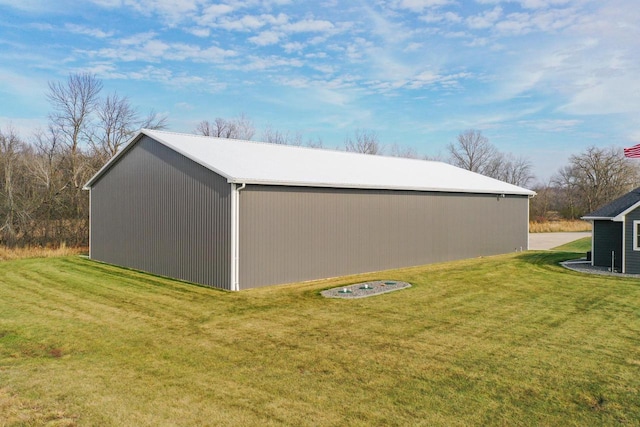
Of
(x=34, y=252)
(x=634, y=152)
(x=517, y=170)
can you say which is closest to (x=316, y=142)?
(x=517, y=170)

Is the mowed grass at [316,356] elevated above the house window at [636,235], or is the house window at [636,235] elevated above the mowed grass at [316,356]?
the house window at [636,235]

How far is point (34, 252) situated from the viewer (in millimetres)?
19984

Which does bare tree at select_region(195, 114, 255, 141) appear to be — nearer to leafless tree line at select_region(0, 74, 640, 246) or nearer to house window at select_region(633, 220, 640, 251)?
leafless tree line at select_region(0, 74, 640, 246)

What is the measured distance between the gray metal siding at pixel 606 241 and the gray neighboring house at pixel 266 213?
4663mm

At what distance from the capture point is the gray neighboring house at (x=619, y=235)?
606 inches

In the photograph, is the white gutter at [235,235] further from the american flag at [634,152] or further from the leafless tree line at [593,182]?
the leafless tree line at [593,182]

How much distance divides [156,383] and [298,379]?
1.87 meters

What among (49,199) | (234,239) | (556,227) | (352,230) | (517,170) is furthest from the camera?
(517,170)

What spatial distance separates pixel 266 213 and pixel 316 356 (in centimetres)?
627

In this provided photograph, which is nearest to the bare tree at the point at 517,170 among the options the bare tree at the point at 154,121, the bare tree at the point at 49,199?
the bare tree at the point at 154,121

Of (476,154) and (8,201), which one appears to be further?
(476,154)

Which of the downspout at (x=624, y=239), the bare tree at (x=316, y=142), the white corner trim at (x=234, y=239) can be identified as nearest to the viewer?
the white corner trim at (x=234, y=239)

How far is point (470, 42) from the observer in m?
16.9

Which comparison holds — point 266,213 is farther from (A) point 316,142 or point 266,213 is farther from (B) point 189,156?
(A) point 316,142
